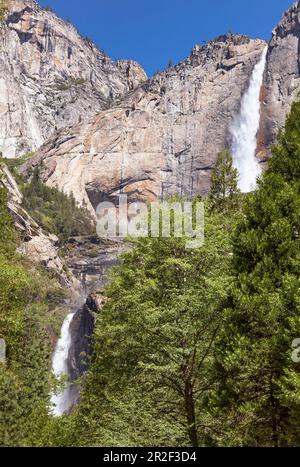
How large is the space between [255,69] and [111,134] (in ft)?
140

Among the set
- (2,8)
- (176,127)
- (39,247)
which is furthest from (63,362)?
(176,127)

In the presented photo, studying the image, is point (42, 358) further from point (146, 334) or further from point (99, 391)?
point (146, 334)

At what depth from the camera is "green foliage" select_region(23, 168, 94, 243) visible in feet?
403

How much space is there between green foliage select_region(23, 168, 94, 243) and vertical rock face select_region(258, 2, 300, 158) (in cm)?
5038

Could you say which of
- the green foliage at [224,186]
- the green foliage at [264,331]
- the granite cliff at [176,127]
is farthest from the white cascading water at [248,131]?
the green foliage at [264,331]

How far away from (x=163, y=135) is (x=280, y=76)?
3328 centimetres

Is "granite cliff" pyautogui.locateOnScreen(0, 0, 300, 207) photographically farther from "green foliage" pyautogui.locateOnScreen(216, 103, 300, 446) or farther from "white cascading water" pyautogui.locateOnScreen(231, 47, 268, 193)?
"green foliage" pyautogui.locateOnScreen(216, 103, 300, 446)

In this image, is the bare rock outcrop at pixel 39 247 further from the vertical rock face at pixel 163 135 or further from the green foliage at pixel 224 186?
the green foliage at pixel 224 186

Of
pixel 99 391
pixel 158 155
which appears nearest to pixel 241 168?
pixel 158 155

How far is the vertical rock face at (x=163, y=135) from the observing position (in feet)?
404

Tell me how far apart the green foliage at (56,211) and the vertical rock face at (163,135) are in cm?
494

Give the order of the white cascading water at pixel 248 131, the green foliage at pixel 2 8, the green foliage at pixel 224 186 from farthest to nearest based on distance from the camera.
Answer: the white cascading water at pixel 248 131
the green foliage at pixel 224 186
the green foliage at pixel 2 8

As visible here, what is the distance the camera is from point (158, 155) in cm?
12662

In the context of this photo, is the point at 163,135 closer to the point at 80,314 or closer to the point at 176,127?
Answer: the point at 176,127
